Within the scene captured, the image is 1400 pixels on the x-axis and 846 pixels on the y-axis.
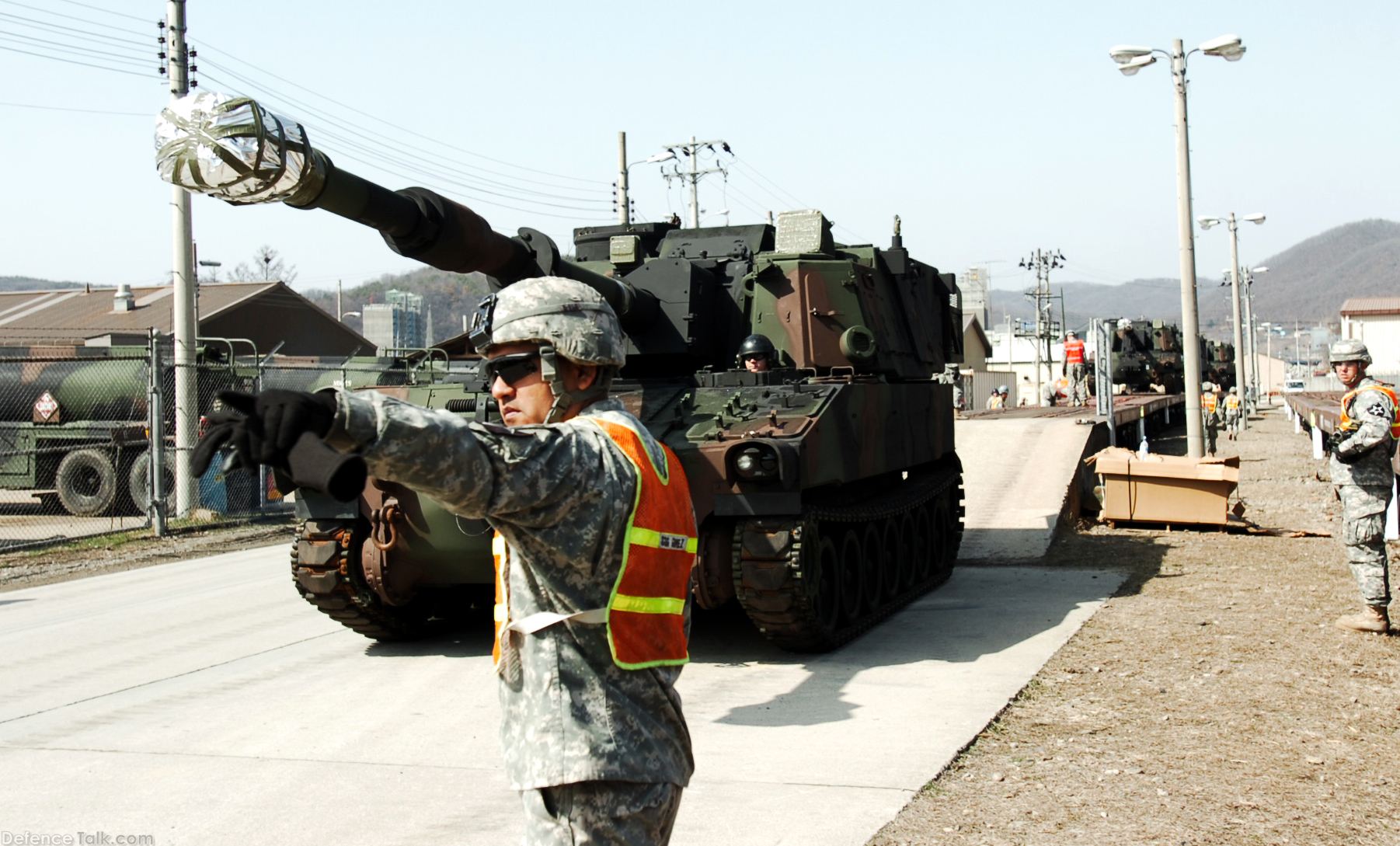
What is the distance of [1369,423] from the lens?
8430 mm

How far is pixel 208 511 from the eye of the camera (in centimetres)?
1736

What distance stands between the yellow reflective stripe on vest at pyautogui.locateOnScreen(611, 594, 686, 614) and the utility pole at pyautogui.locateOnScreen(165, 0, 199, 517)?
1458 cm

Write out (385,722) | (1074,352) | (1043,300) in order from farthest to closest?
(1043,300), (1074,352), (385,722)

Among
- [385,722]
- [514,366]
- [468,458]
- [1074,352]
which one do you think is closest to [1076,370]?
[1074,352]

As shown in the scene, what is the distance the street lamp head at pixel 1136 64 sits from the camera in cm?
1681

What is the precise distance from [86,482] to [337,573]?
11900 mm

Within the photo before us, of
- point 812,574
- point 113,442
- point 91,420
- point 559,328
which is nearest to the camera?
point 559,328

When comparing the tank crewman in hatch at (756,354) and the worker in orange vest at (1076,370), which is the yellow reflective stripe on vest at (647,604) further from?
the worker in orange vest at (1076,370)

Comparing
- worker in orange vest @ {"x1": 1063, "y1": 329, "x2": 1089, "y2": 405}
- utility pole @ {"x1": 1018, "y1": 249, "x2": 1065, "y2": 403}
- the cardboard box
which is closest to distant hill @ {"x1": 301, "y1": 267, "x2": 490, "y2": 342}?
utility pole @ {"x1": 1018, "y1": 249, "x2": 1065, "y2": 403}

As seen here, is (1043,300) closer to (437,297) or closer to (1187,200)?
(1187,200)

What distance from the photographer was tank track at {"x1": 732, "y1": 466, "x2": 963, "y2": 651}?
25.8 feet

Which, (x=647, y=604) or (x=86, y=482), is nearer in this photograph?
(x=647, y=604)

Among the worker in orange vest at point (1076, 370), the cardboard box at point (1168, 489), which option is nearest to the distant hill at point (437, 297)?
the worker in orange vest at point (1076, 370)

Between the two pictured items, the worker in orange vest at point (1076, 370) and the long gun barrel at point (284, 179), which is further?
the worker in orange vest at point (1076, 370)
